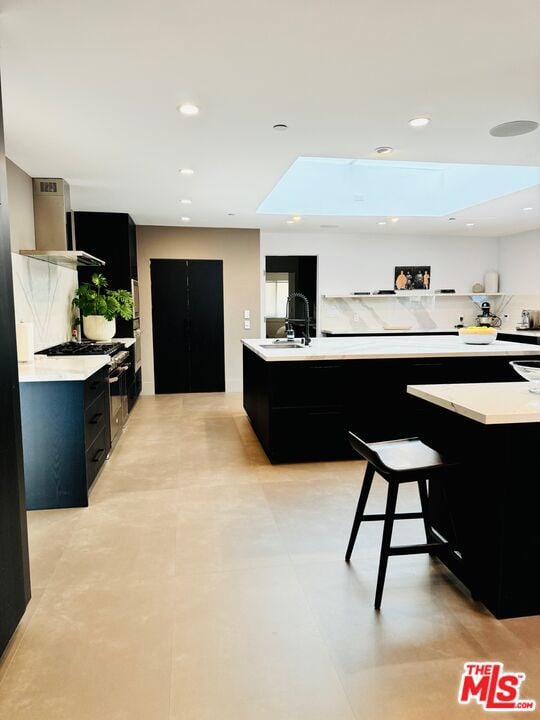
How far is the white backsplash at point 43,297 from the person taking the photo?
13.1 feet

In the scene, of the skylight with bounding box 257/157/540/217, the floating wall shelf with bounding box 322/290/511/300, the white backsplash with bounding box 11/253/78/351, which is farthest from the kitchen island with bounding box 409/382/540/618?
the floating wall shelf with bounding box 322/290/511/300

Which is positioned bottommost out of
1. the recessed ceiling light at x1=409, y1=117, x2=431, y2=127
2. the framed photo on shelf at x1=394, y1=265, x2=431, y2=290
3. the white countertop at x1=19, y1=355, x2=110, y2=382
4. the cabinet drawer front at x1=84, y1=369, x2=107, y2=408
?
the cabinet drawer front at x1=84, y1=369, x2=107, y2=408

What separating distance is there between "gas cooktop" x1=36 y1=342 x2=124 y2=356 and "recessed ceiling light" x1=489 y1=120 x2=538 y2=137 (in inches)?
143

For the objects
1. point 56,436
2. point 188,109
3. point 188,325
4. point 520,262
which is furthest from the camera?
point 520,262

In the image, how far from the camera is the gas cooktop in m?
4.38

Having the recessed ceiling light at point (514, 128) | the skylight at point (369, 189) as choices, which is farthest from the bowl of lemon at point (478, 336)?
the skylight at point (369, 189)

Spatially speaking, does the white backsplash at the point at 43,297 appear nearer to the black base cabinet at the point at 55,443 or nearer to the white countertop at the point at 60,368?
the white countertop at the point at 60,368

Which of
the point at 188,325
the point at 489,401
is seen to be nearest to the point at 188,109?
the point at 489,401

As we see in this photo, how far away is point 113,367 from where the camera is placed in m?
4.43

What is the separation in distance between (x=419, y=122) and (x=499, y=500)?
8.09ft

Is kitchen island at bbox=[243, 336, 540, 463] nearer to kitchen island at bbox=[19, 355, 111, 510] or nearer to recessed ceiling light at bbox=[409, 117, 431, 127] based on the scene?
kitchen island at bbox=[19, 355, 111, 510]

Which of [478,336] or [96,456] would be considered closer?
[96,456]

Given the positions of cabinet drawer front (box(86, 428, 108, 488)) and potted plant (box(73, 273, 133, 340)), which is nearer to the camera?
cabinet drawer front (box(86, 428, 108, 488))

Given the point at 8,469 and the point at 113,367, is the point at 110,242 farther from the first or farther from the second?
the point at 8,469
